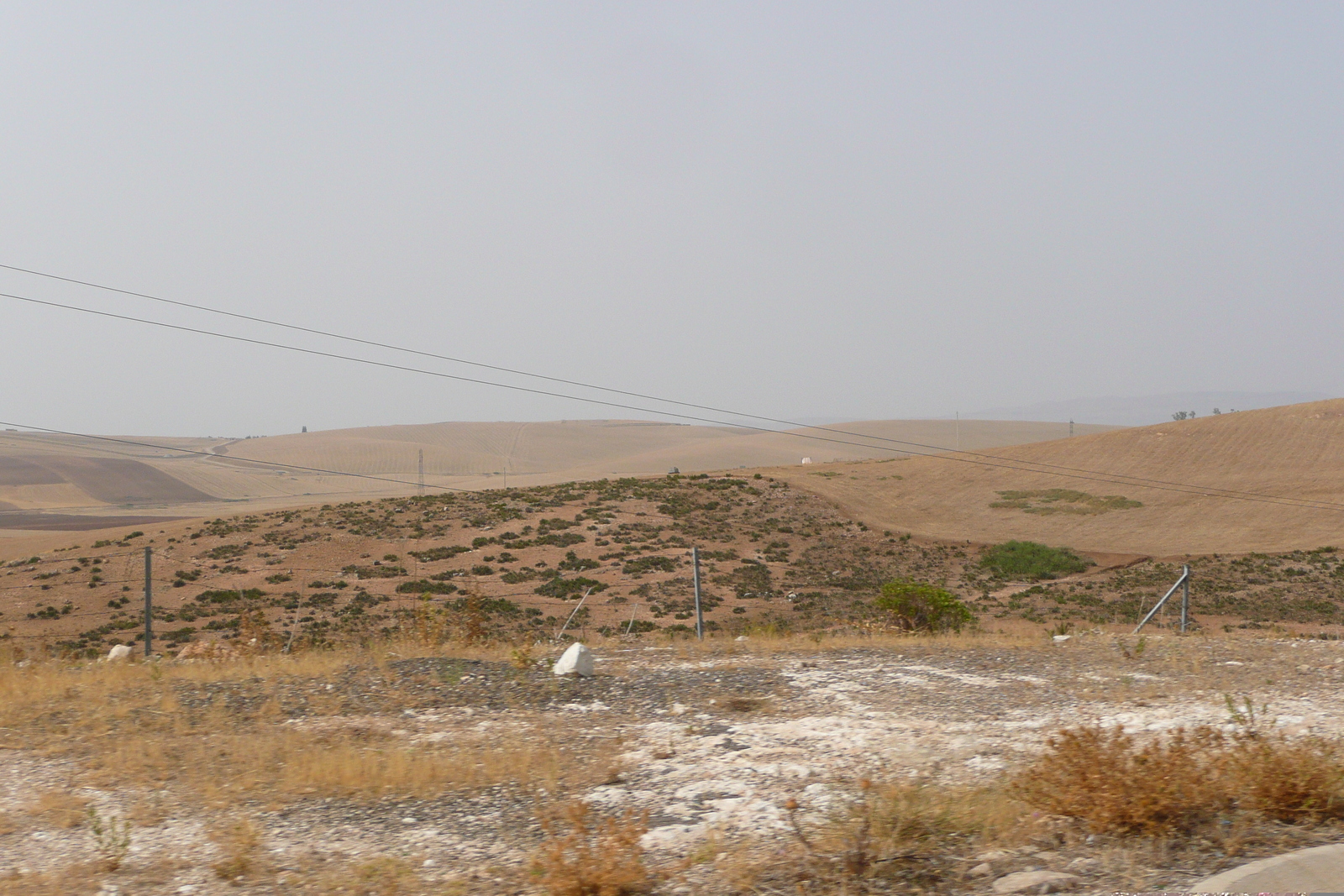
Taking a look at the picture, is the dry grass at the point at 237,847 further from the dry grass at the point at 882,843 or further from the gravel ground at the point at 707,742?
the dry grass at the point at 882,843

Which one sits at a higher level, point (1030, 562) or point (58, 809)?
point (58, 809)

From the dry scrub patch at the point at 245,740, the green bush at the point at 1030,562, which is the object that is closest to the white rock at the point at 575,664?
the dry scrub patch at the point at 245,740

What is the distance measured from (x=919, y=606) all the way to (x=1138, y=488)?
134ft

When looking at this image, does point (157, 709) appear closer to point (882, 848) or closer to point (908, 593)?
point (882, 848)

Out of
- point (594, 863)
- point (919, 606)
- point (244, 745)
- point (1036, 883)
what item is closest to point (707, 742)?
point (594, 863)

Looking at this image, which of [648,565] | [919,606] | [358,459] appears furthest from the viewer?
[358,459]

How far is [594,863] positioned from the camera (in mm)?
4738

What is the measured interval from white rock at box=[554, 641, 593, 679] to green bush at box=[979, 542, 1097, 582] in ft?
96.5

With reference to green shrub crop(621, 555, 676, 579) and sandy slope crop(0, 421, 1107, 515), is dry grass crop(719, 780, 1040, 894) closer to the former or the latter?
green shrub crop(621, 555, 676, 579)

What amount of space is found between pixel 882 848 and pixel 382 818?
3362 millimetres

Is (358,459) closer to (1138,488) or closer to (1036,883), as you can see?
(1138,488)

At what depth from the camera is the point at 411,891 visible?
4.86 m

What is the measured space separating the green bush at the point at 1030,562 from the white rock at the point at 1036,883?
3350 centimetres

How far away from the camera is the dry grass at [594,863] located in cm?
464
